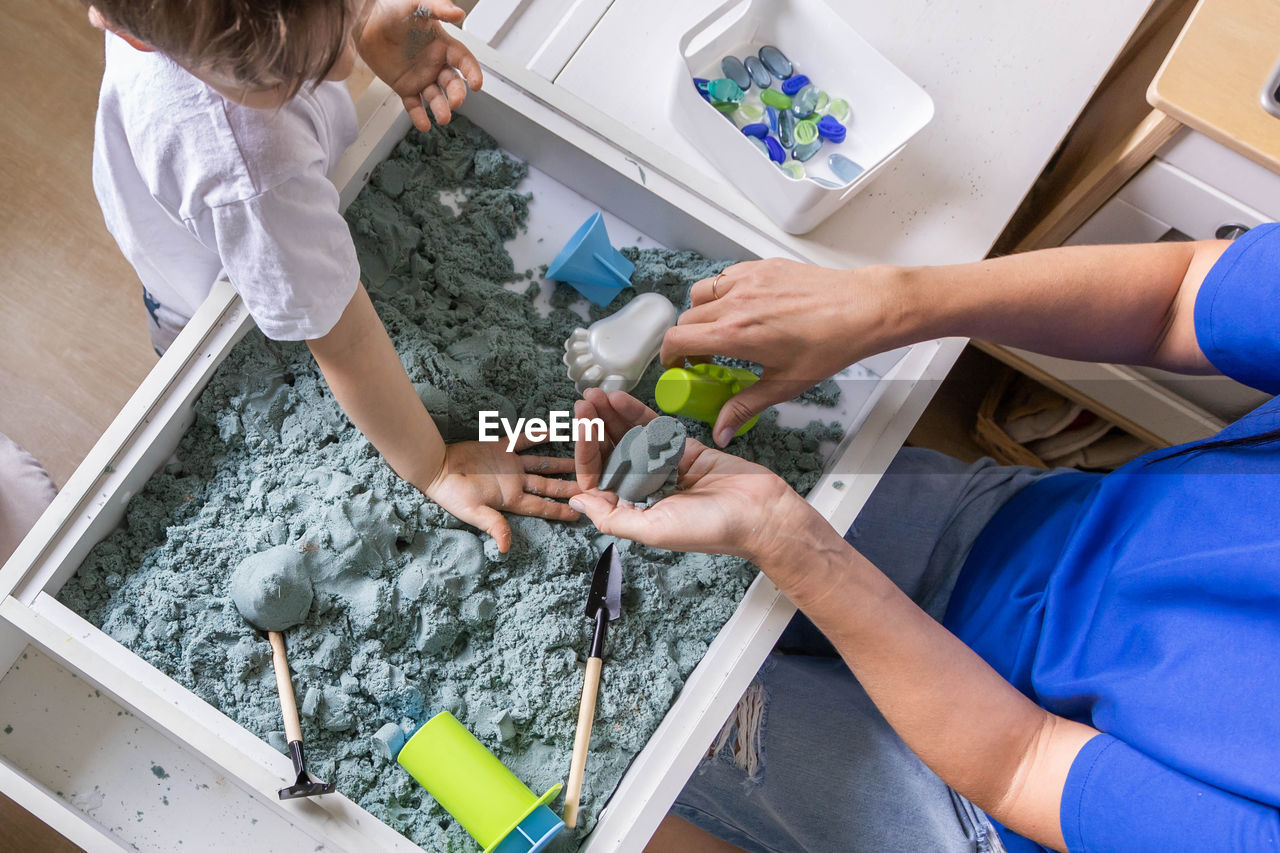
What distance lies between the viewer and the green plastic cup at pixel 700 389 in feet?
2.74

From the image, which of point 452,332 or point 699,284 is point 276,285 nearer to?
point 452,332

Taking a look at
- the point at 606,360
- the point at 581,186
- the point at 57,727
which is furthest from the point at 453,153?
the point at 57,727

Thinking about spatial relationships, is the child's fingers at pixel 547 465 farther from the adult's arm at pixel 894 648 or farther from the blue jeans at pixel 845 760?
the blue jeans at pixel 845 760

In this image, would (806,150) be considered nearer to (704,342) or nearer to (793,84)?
(793,84)

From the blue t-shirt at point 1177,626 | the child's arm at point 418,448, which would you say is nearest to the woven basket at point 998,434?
the blue t-shirt at point 1177,626

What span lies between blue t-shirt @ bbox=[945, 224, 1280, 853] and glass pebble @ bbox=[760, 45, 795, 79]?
0.47 meters

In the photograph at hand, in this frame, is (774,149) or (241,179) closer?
(241,179)

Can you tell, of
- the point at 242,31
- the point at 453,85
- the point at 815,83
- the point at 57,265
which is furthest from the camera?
the point at 57,265

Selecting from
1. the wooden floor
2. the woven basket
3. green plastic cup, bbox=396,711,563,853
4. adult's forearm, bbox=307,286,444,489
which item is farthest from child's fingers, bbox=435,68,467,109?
the woven basket

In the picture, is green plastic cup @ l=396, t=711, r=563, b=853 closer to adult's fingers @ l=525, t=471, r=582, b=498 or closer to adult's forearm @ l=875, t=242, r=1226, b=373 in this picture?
adult's fingers @ l=525, t=471, r=582, b=498

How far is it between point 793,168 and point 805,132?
4 cm

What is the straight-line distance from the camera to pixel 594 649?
0.78 meters

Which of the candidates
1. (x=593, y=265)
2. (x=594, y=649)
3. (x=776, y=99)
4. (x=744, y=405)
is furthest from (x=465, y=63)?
(x=594, y=649)

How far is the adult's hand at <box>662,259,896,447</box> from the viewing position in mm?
800
